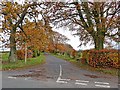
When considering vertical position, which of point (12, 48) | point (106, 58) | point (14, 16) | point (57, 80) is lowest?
point (57, 80)

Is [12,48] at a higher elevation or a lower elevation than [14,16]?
lower

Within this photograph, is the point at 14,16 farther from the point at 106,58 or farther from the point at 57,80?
the point at 57,80

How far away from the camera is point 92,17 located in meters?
A: 20.7

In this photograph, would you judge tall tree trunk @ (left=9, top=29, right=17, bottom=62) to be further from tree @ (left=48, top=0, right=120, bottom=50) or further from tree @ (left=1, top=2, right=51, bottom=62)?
tree @ (left=48, top=0, right=120, bottom=50)

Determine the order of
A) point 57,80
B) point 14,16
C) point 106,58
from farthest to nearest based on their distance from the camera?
1. point 14,16
2. point 106,58
3. point 57,80

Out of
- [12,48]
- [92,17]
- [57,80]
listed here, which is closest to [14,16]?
[12,48]

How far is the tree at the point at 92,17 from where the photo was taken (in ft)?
61.1

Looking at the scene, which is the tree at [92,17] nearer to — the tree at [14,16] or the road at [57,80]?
the tree at [14,16]

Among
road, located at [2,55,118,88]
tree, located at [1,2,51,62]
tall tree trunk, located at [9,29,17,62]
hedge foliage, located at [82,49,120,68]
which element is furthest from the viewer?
tall tree trunk, located at [9,29,17,62]

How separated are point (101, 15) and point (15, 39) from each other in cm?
967

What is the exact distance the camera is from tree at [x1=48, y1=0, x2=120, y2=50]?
1861 cm

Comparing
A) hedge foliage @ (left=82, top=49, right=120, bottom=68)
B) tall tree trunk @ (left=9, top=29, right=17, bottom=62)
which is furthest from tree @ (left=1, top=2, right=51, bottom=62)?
hedge foliage @ (left=82, top=49, right=120, bottom=68)

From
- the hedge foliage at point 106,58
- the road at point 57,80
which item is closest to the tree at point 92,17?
the hedge foliage at point 106,58

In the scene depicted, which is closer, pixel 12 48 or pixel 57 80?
pixel 57 80
